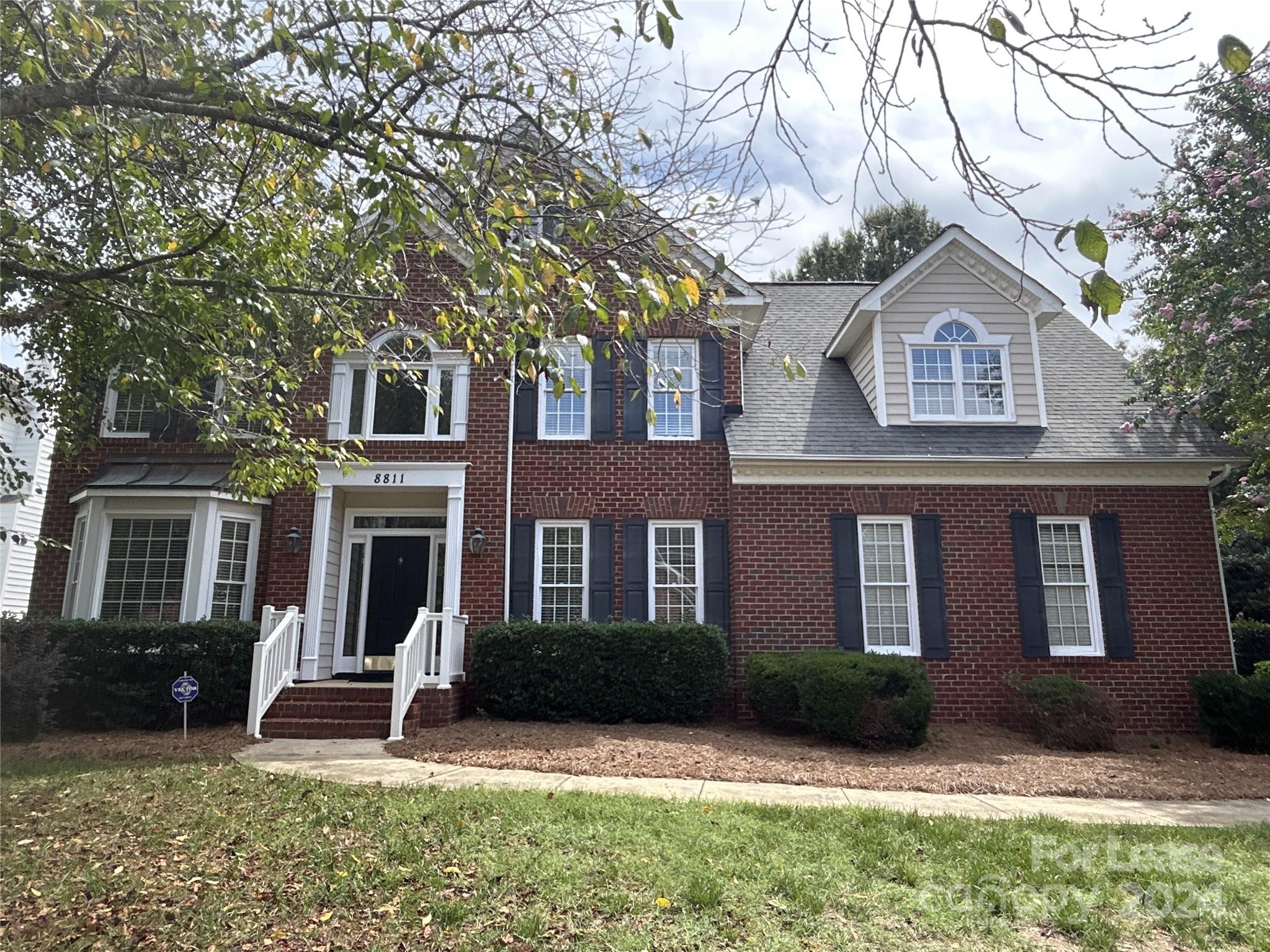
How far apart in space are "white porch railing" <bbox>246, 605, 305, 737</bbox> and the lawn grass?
3.90m

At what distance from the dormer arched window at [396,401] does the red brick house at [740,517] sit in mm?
42

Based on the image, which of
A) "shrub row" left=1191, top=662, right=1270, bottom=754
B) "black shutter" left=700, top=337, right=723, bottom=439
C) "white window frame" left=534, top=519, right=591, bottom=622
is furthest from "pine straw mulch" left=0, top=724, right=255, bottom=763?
"shrub row" left=1191, top=662, right=1270, bottom=754

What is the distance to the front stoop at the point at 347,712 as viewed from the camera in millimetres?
10422

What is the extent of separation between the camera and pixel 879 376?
522 inches

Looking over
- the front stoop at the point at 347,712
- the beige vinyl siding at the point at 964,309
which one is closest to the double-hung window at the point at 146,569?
the front stoop at the point at 347,712

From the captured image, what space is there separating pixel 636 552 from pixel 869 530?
357cm

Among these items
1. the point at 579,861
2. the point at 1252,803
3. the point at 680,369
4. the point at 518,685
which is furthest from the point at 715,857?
the point at 680,369

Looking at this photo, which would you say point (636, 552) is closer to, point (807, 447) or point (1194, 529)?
point (807, 447)

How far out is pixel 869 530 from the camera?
41.0 ft

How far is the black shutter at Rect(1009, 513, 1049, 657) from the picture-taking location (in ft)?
39.2

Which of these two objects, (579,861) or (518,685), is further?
(518,685)

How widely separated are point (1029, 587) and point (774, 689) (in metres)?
4.32

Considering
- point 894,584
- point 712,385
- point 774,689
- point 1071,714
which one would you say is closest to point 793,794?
point 774,689

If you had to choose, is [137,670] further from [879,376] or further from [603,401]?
[879,376]
